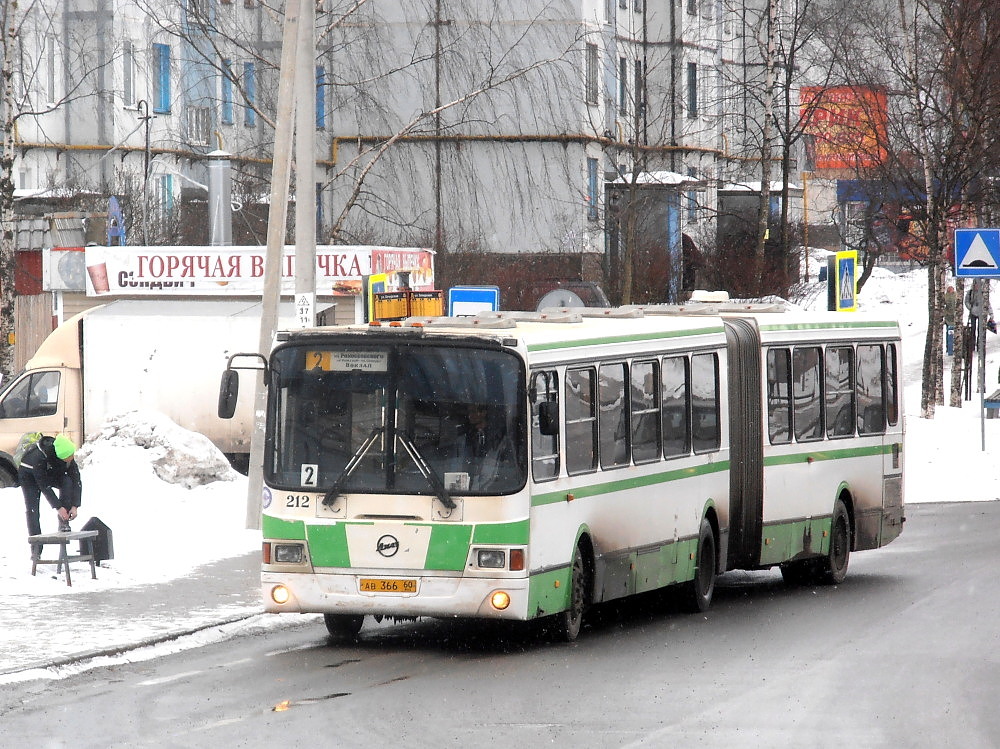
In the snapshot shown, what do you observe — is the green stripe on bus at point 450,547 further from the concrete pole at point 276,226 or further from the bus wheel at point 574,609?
the concrete pole at point 276,226

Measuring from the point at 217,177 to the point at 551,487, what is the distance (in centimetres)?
2257

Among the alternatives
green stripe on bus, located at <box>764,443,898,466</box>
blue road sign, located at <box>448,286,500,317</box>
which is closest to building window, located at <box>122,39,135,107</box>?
blue road sign, located at <box>448,286,500,317</box>

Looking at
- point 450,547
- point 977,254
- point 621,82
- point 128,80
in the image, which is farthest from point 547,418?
point 621,82

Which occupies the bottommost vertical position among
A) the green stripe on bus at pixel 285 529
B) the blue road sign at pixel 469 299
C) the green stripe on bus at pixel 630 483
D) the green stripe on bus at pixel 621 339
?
the green stripe on bus at pixel 285 529

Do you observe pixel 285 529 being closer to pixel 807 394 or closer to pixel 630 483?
pixel 630 483

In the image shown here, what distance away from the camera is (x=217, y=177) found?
34.4 m

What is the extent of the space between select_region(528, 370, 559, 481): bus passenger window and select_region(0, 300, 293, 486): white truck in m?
14.7

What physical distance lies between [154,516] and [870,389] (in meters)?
8.69

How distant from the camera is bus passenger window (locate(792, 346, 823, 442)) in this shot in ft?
56.3

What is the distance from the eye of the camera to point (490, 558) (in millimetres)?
12531

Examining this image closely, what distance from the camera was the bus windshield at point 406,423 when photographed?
12.7 meters

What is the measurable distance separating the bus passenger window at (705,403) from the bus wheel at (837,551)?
250cm

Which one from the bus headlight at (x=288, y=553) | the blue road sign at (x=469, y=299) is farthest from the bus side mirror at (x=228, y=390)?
the blue road sign at (x=469, y=299)

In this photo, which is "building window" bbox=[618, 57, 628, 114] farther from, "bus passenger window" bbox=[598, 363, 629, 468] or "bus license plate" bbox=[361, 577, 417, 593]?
"bus license plate" bbox=[361, 577, 417, 593]
